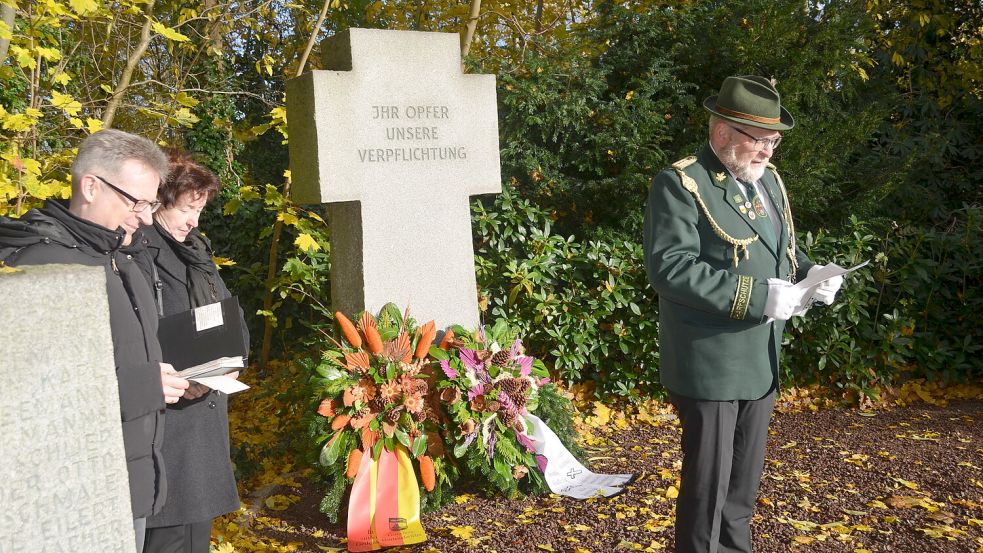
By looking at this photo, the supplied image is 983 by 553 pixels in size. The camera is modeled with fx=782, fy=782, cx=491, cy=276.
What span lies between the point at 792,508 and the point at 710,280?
1.94m

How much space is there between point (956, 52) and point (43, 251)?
376 inches

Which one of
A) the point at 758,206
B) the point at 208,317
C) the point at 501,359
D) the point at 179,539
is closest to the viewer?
the point at 208,317

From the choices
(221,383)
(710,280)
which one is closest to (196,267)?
(221,383)

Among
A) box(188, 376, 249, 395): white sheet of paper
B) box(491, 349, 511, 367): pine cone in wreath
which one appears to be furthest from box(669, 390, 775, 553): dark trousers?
box(188, 376, 249, 395): white sheet of paper

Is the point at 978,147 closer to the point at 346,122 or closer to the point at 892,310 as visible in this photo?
the point at 892,310

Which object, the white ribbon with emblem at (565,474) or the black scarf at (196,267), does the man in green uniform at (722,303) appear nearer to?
the white ribbon with emblem at (565,474)

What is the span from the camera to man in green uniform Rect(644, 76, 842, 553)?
105 inches

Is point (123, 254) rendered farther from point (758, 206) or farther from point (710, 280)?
point (758, 206)

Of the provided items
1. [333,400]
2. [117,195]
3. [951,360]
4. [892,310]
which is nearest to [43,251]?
[117,195]

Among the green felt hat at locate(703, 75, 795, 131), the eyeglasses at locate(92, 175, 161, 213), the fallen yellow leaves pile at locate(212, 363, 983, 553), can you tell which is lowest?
the fallen yellow leaves pile at locate(212, 363, 983, 553)

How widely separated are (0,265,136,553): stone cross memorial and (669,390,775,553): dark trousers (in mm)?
2006

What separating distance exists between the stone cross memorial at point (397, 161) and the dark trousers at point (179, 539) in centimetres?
174

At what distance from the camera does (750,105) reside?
9.11 ft

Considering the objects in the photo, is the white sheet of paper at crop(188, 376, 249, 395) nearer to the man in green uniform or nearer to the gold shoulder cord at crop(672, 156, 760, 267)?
the man in green uniform
